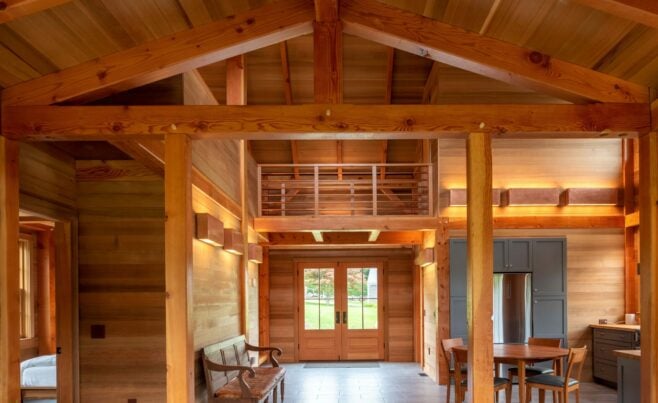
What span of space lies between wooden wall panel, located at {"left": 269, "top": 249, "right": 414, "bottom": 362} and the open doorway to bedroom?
4023 millimetres

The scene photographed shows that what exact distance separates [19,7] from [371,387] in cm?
678

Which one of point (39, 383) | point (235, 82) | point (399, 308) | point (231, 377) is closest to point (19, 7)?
point (235, 82)

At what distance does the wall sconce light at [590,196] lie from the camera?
7941 millimetres

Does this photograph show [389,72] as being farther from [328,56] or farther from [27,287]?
[27,287]

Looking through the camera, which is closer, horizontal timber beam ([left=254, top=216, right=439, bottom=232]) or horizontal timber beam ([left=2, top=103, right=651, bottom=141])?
horizontal timber beam ([left=2, top=103, right=651, bottom=141])

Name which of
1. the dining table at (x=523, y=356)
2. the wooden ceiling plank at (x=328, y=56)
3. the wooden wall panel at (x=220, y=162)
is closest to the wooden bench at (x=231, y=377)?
the wooden wall panel at (x=220, y=162)

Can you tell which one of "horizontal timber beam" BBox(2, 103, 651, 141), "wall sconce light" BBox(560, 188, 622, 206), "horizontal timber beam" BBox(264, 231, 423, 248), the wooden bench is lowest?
the wooden bench

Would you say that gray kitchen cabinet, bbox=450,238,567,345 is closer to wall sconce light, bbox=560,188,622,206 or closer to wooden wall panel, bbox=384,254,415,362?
wall sconce light, bbox=560,188,622,206

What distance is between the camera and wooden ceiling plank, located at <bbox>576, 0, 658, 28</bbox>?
281 cm

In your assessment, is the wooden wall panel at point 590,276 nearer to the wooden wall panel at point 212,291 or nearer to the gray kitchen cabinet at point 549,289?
the gray kitchen cabinet at point 549,289

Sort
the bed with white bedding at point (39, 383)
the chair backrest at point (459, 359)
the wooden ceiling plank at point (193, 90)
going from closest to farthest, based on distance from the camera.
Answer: the wooden ceiling plank at point (193, 90)
the chair backrest at point (459, 359)
the bed with white bedding at point (39, 383)

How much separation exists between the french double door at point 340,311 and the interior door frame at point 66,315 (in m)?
6.24

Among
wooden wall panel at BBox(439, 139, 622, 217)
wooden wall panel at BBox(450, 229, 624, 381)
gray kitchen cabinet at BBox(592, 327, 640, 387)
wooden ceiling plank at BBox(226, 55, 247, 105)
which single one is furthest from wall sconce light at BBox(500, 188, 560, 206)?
wooden ceiling plank at BBox(226, 55, 247, 105)

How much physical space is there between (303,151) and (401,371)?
14.4 ft
